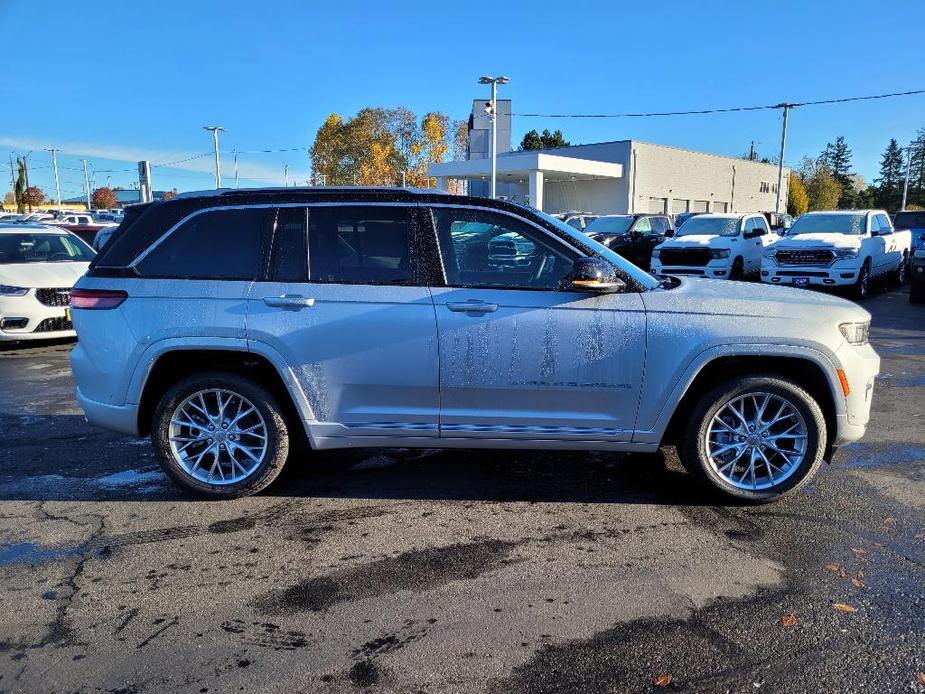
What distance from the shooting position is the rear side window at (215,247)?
4.14 meters

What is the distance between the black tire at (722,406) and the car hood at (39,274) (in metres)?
8.08

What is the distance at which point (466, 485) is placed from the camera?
4.55m

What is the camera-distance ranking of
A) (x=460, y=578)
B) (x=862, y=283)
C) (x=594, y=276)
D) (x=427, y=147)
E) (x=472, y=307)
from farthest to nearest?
(x=427, y=147) → (x=862, y=283) → (x=472, y=307) → (x=594, y=276) → (x=460, y=578)

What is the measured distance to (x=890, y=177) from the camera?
101250 mm

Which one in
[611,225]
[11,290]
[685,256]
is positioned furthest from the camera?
[611,225]

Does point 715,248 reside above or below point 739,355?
above

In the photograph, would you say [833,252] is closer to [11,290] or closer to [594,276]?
[594,276]

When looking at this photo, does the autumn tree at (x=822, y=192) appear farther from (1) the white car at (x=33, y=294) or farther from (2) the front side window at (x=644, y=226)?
(1) the white car at (x=33, y=294)

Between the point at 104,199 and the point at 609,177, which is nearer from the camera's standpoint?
the point at 609,177

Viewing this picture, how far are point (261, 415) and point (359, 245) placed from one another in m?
1.22

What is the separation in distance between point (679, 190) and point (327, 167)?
32031mm

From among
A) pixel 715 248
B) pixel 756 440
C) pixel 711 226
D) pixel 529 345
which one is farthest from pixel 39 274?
pixel 711 226

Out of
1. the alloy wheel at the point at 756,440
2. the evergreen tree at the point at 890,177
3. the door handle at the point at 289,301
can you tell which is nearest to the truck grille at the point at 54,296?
the door handle at the point at 289,301

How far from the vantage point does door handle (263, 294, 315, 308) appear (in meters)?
4.00
